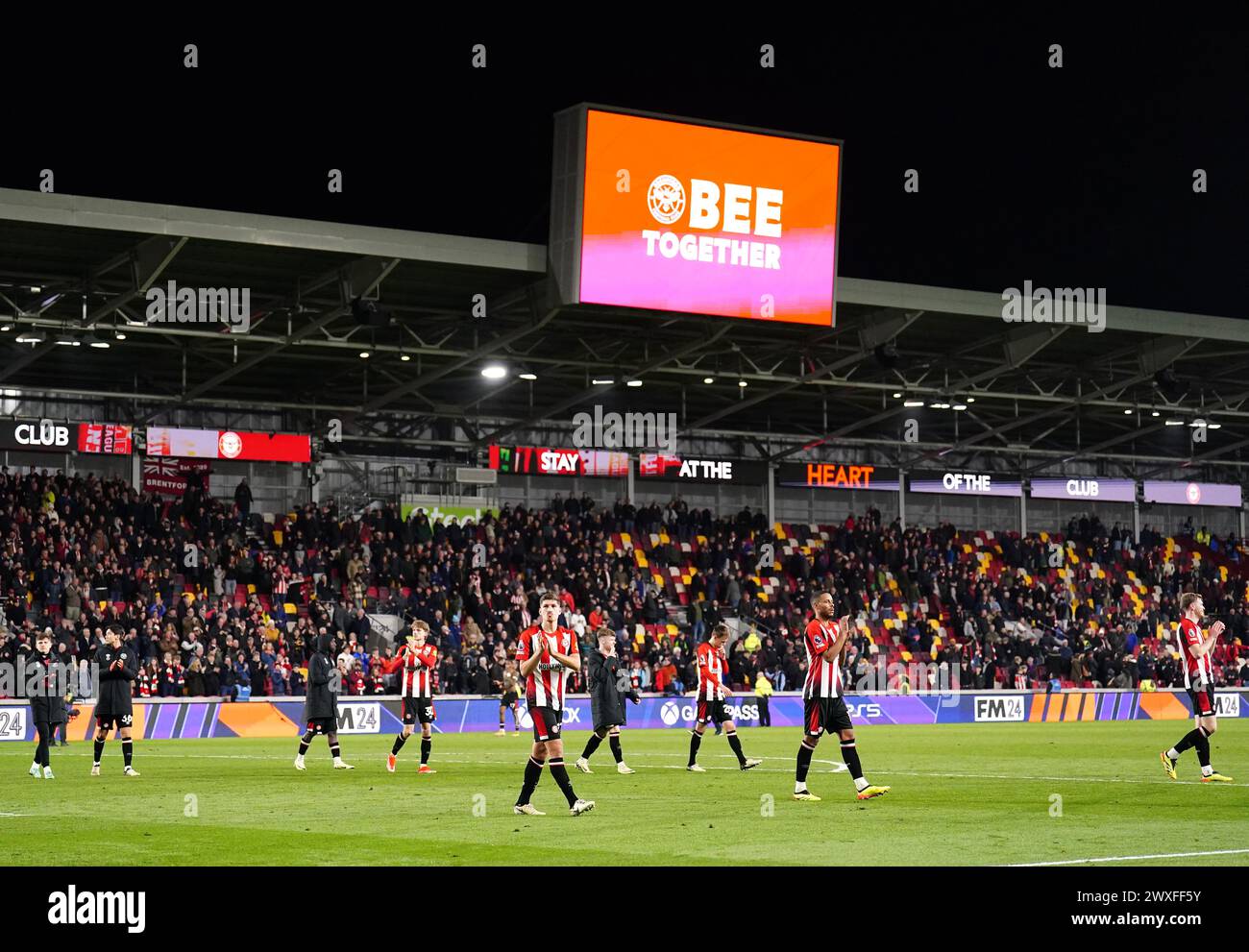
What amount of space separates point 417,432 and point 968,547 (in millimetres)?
22480

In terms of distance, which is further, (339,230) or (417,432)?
(417,432)

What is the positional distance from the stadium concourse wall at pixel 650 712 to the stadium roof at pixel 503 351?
28.6ft

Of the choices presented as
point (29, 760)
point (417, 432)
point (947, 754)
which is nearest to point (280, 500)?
point (417, 432)

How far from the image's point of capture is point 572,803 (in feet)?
54.5

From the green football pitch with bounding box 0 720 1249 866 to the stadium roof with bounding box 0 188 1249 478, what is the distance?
1120cm

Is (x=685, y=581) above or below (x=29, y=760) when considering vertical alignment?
above

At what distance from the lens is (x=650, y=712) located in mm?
43812

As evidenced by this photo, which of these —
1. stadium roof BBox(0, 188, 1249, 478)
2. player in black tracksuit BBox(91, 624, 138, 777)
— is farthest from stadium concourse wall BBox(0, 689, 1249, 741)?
player in black tracksuit BBox(91, 624, 138, 777)

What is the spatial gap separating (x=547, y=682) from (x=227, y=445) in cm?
3385

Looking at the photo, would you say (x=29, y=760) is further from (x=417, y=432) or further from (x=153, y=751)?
(x=417, y=432)

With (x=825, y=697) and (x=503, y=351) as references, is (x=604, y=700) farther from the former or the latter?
(x=503, y=351)

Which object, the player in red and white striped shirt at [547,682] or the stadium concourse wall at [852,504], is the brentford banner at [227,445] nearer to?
the stadium concourse wall at [852,504]

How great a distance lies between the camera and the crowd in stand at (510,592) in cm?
4169

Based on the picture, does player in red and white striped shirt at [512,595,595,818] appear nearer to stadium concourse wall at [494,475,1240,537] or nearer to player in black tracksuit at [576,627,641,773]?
player in black tracksuit at [576,627,641,773]
